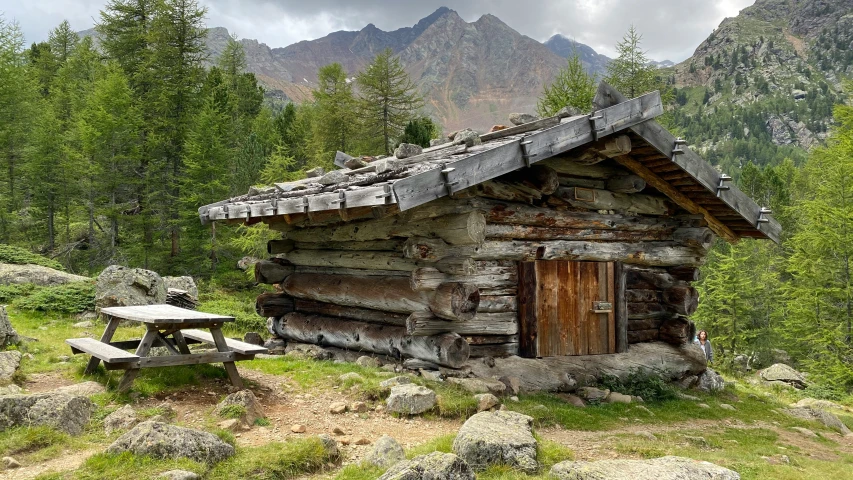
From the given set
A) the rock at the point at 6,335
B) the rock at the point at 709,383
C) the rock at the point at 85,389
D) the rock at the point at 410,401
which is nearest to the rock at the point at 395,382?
the rock at the point at 410,401

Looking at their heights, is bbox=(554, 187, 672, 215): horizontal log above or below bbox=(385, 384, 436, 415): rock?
above

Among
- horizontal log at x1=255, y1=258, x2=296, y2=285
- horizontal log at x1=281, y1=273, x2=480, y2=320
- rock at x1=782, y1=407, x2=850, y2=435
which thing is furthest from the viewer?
horizontal log at x1=255, y1=258, x2=296, y2=285

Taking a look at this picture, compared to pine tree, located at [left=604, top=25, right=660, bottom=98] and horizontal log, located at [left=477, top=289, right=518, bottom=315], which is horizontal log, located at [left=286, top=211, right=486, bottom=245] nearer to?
horizontal log, located at [left=477, top=289, right=518, bottom=315]

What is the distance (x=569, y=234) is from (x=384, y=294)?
3.30 meters

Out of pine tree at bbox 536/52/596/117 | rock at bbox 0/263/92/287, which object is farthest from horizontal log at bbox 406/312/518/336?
pine tree at bbox 536/52/596/117

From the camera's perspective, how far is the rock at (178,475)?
396 centimetres

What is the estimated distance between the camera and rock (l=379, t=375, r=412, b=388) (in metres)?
7.25

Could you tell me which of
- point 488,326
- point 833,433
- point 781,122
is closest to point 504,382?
point 488,326

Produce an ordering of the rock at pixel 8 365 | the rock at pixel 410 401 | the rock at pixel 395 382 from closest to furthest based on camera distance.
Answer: the rock at pixel 410 401 < the rock at pixel 8 365 < the rock at pixel 395 382

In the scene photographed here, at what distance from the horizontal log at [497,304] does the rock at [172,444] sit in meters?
4.48

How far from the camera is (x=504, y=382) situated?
7992 millimetres

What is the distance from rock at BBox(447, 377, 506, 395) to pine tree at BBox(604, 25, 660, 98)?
63.6ft

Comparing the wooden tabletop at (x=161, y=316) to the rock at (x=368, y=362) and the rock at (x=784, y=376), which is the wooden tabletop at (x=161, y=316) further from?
the rock at (x=784, y=376)

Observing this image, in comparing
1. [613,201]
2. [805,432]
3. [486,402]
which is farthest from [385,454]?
[805,432]
